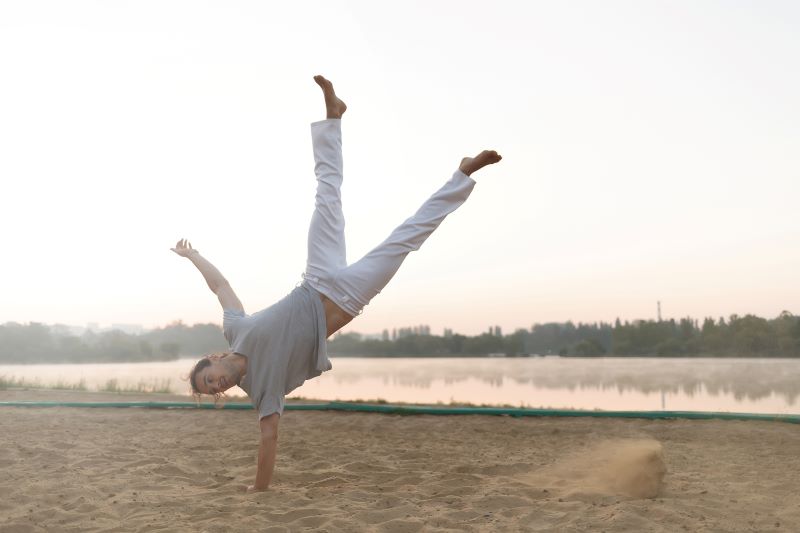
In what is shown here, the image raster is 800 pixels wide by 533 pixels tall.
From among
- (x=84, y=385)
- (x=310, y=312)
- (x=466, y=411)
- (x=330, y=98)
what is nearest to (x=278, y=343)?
(x=310, y=312)

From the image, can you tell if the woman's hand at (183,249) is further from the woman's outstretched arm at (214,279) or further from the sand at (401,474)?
the sand at (401,474)

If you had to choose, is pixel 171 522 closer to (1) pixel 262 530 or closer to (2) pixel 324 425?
(1) pixel 262 530

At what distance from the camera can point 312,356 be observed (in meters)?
4.19

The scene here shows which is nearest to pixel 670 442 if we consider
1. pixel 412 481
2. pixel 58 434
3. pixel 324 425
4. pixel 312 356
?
pixel 412 481

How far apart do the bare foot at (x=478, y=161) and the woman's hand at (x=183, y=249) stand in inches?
77.0

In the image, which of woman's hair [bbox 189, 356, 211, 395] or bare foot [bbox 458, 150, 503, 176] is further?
bare foot [bbox 458, 150, 503, 176]

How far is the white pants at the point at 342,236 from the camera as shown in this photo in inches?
159

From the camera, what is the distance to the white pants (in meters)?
4.04

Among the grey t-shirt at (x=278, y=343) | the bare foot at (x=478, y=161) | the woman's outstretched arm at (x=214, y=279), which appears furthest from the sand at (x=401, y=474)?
the bare foot at (x=478, y=161)

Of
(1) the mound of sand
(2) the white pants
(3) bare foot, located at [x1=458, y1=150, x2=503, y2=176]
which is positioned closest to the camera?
(1) the mound of sand

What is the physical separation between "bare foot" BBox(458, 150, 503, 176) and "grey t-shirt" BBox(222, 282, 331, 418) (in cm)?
130

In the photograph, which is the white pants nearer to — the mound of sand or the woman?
the woman

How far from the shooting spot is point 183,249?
4496 millimetres

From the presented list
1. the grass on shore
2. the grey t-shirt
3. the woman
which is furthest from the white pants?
the grass on shore
